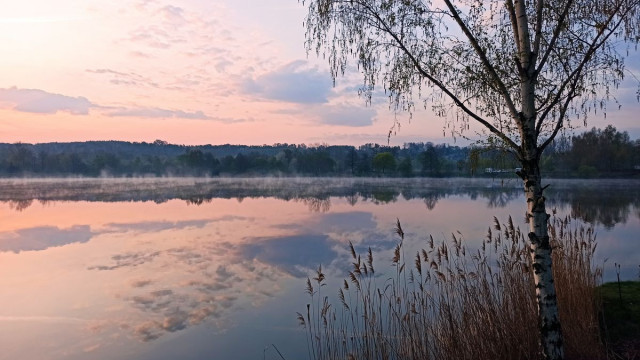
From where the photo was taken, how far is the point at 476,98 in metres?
4.95

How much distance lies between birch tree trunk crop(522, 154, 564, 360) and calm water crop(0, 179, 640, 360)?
12.2ft

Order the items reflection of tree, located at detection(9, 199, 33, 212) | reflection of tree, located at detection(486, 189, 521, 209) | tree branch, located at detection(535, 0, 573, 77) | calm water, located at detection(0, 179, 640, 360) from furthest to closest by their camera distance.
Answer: reflection of tree, located at detection(9, 199, 33, 212), reflection of tree, located at detection(486, 189, 521, 209), calm water, located at detection(0, 179, 640, 360), tree branch, located at detection(535, 0, 573, 77)

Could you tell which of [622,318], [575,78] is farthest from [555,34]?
[622,318]

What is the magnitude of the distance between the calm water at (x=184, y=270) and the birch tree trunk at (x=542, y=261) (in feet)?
12.2

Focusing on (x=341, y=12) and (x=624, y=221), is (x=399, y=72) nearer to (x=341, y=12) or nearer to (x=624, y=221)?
(x=341, y=12)

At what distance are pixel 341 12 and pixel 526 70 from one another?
198 cm

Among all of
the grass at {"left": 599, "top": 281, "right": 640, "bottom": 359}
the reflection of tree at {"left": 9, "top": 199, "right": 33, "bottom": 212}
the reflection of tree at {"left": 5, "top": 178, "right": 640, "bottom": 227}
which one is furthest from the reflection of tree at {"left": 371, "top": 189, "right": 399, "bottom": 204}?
the grass at {"left": 599, "top": 281, "right": 640, "bottom": 359}

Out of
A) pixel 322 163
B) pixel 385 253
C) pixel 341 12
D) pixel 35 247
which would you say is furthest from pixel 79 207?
pixel 322 163

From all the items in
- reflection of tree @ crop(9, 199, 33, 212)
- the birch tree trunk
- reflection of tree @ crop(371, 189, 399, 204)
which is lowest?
reflection of tree @ crop(371, 189, 399, 204)

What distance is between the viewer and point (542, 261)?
13.6 feet

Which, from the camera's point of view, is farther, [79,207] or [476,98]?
[79,207]

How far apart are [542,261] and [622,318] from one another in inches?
→ 172

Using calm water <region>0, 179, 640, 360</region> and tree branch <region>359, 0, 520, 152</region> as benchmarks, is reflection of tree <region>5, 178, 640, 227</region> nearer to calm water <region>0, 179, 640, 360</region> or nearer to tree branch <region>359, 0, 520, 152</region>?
calm water <region>0, 179, 640, 360</region>

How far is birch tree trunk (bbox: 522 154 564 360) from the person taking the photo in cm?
414
